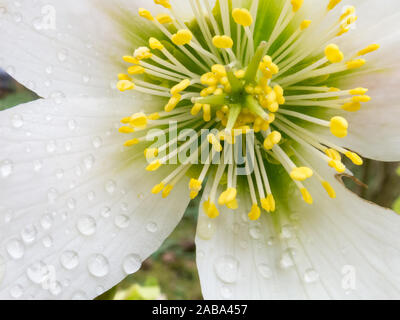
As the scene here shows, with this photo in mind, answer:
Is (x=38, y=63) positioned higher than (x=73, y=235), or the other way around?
(x=38, y=63)

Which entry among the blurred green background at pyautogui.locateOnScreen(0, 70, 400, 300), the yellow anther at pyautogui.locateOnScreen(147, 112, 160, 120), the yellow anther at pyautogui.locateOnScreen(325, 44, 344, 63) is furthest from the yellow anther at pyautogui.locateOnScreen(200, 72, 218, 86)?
the blurred green background at pyautogui.locateOnScreen(0, 70, 400, 300)

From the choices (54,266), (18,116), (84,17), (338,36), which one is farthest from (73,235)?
(338,36)

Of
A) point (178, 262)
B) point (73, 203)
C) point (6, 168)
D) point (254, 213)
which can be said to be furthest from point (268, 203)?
point (178, 262)

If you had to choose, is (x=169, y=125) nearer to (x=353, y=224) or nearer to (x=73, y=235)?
(x=73, y=235)

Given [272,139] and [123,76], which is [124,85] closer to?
[123,76]

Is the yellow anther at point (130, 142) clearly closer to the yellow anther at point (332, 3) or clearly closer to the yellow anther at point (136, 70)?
the yellow anther at point (136, 70)

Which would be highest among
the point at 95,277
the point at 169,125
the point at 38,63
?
the point at 38,63

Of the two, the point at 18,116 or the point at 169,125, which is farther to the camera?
the point at 169,125
